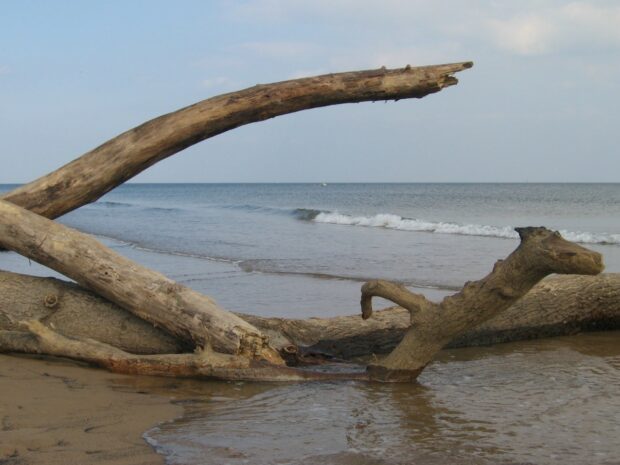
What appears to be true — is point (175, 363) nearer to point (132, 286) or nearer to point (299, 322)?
point (132, 286)

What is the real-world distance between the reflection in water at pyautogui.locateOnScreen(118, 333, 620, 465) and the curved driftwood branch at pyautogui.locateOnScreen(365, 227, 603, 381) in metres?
0.23

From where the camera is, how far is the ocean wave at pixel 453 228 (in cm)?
1955

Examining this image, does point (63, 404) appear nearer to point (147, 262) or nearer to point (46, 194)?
point (46, 194)

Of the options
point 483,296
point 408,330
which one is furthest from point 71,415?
point 483,296

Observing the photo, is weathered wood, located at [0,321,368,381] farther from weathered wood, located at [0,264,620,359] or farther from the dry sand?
weathered wood, located at [0,264,620,359]

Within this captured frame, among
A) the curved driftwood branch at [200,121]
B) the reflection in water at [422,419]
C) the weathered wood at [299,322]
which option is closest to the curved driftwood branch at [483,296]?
the reflection in water at [422,419]

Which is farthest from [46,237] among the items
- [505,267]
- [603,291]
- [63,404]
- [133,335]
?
[603,291]

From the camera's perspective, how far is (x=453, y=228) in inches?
906

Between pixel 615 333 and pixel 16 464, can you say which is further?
pixel 615 333

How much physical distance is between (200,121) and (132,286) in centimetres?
143

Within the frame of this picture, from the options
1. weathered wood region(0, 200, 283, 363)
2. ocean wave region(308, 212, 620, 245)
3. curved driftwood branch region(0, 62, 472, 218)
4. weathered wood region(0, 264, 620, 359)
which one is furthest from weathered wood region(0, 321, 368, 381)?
ocean wave region(308, 212, 620, 245)

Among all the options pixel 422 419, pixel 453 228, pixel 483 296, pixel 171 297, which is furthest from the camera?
pixel 453 228

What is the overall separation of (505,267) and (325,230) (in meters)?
19.8

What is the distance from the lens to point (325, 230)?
24359 millimetres
